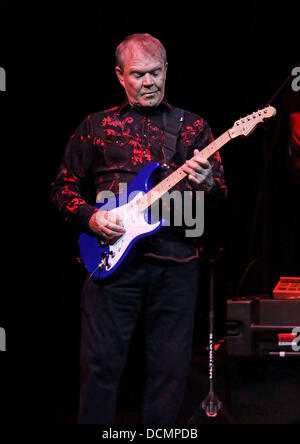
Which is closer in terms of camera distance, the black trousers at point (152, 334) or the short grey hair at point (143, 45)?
the black trousers at point (152, 334)

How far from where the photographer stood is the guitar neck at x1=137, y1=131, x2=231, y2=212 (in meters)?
2.14

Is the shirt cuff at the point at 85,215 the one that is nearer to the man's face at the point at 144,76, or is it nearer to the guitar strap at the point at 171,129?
the guitar strap at the point at 171,129

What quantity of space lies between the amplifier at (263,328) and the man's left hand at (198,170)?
17.7 inches

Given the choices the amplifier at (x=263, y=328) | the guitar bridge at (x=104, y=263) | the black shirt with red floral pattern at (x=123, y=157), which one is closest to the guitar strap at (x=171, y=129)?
the black shirt with red floral pattern at (x=123, y=157)

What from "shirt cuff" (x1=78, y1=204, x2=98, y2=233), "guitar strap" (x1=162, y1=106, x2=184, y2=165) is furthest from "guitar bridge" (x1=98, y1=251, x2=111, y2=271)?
"guitar strap" (x1=162, y1=106, x2=184, y2=165)

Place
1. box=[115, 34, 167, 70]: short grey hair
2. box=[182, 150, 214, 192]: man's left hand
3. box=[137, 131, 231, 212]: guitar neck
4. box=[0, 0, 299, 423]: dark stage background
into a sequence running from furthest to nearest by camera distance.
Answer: box=[0, 0, 299, 423]: dark stage background
box=[115, 34, 167, 70]: short grey hair
box=[137, 131, 231, 212]: guitar neck
box=[182, 150, 214, 192]: man's left hand

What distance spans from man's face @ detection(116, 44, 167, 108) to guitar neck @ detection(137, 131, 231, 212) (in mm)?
287

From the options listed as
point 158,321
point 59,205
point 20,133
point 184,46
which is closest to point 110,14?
point 184,46

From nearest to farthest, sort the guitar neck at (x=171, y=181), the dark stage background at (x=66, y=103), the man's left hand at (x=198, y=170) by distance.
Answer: the man's left hand at (x=198, y=170) < the guitar neck at (x=171, y=181) < the dark stage background at (x=66, y=103)

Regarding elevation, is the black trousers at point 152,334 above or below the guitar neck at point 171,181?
below

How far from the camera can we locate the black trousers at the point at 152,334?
208 centimetres

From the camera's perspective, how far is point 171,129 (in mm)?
2256

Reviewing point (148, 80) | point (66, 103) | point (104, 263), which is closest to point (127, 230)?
point (104, 263)

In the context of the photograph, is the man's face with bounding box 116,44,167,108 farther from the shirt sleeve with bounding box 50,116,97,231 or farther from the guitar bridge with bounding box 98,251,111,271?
the guitar bridge with bounding box 98,251,111,271
